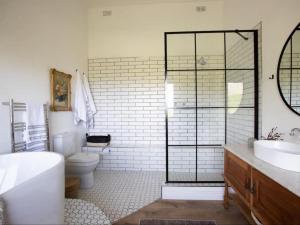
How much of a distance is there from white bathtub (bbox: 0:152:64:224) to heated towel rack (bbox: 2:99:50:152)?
310 millimetres

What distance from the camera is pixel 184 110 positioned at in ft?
9.51

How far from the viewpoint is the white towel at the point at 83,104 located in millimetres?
3561

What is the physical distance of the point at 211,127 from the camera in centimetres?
302

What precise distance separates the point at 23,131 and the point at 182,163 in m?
1.97

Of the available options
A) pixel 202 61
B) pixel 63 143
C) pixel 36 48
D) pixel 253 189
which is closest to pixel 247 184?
pixel 253 189

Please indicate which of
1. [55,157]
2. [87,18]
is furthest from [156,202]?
[87,18]

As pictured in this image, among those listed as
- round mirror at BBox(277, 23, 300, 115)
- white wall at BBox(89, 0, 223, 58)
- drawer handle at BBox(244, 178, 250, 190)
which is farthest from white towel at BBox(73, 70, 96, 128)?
round mirror at BBox(277, 23, 300, 115)

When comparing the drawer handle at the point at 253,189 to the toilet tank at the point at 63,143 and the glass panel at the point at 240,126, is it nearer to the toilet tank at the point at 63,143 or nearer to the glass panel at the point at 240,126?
the glass panel at the point at 240,126

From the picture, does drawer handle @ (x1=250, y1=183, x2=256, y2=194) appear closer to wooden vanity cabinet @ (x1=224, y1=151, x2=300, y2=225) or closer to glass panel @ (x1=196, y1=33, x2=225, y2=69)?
wooden vanity cabinet @ (x1=224, y1=151, x2=300, y2=225)

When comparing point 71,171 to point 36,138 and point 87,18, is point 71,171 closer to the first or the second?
point 36,138

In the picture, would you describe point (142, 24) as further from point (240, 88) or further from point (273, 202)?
point (273, 202)

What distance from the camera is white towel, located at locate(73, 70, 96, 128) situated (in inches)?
140

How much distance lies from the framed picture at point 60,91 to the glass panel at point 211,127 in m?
1.99

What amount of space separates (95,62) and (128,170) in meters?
2.14
